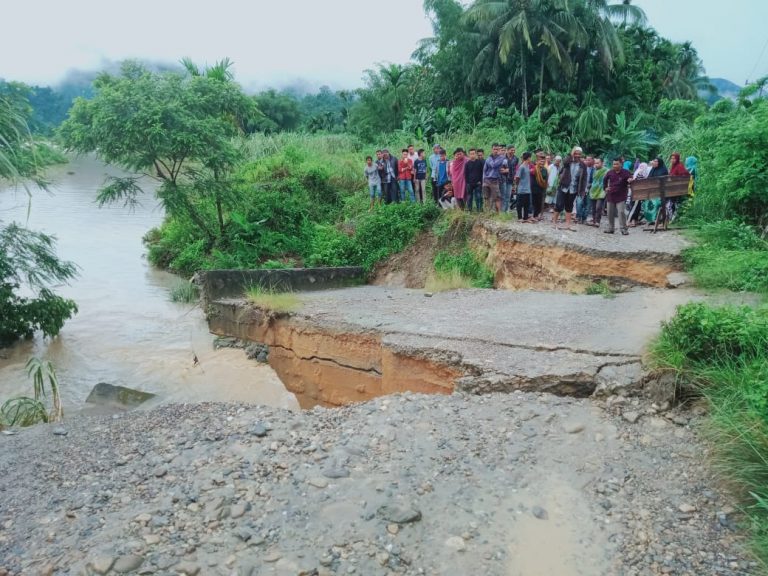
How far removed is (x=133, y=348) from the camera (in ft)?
34.7

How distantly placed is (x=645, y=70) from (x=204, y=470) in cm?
2417

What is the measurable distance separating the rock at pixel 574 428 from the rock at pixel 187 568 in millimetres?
2862

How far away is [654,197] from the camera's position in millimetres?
9523

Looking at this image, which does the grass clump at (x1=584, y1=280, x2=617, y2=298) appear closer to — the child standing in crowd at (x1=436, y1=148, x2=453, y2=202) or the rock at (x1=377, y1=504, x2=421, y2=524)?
the child standing in crowd at (x1=436, y1=148, x2=453, y2=202)

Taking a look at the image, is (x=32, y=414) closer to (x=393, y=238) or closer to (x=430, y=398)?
(x=430, y=398)

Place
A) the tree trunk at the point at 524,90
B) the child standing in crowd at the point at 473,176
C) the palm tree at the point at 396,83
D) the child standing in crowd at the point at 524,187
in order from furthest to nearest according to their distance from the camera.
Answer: the palm tree at the point at 396,83
the tree trunk at the point at 524,90
the child standing in crowd at the point at 473,176
the child standing in crowd at the point at 524,187

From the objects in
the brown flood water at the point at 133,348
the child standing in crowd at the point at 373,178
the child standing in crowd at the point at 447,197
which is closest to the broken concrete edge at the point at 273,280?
the brown flood water at the point at 133,348

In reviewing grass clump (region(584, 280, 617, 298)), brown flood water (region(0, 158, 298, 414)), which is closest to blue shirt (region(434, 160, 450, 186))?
grass clump (region(584, 280, 617, 298))

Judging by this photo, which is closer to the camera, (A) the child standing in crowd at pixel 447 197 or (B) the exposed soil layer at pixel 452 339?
(B) the exposed soil layer at pixel 452 339

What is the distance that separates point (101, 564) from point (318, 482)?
1.39 metres

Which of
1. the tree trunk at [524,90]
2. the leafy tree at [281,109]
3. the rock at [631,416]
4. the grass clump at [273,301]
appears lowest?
the rock at [631,416]

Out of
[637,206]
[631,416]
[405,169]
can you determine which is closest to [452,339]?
[631,416]

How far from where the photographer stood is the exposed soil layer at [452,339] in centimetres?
546

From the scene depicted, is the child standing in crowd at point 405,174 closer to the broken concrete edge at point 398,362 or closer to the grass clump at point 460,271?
the grass clump at point 460,271
